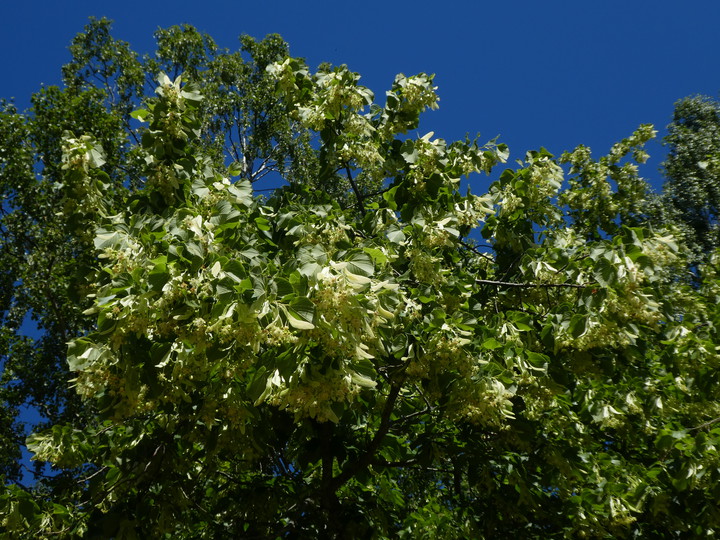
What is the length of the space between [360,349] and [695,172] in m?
17.5

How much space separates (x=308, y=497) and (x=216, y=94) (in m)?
14.2

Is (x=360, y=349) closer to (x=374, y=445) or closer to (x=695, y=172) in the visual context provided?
(x=374, y=445)

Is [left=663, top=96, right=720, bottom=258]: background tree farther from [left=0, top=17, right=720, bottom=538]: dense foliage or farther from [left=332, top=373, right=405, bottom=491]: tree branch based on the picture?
[left=332, top=373, right=405, bottom=491]: tree branch

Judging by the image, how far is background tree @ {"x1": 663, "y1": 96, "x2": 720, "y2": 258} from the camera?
53.7ft

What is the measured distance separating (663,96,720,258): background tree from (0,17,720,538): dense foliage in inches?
444

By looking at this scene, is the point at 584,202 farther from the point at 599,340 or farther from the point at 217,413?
the point at 217,413

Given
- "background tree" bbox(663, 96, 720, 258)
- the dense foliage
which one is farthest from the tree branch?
"background tree" bbox(663, 96, 720, 258)

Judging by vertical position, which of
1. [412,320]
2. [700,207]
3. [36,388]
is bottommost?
[412,320]

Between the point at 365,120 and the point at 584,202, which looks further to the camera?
the point at 584,202

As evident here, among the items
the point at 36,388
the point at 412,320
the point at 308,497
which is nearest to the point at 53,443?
the point at 308,497

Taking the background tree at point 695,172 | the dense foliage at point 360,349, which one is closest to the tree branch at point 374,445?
the dense foliage at point 360,349

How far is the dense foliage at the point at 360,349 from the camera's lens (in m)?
2.93

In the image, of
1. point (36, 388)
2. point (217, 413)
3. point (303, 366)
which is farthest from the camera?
point (36, 388)

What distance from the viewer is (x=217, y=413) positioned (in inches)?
149
